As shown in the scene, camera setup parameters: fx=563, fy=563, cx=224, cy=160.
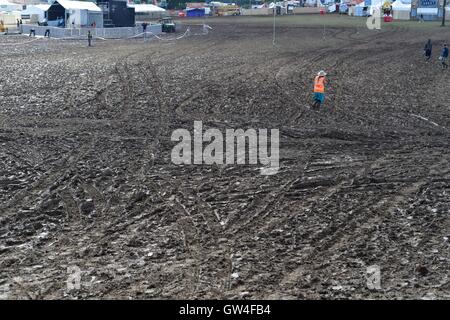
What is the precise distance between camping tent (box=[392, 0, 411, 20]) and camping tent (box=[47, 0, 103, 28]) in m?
46.7

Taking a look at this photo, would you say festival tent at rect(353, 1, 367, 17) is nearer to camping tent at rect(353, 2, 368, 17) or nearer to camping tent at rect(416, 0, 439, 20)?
camping tent at rect(353, 2, 368, 17)

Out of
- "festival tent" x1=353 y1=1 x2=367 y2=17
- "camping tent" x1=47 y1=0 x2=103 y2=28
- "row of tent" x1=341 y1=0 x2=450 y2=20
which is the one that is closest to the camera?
"camping tent" x1=47 y1=0 x2=103 y2=28

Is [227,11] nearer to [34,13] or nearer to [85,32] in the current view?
[34,13]

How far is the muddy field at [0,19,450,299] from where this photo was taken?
26.0 ft

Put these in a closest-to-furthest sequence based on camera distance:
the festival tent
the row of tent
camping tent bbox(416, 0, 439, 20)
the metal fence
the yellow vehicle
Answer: the metal fence → camping tent bbox(416, 0, 439, 20) → the row of tent → the festival tent → the yellow vehicle

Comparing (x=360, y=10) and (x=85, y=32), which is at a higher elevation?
(x=360, y=10)

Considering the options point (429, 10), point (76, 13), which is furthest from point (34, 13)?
point (429, 10)

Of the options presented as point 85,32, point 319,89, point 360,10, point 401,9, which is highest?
→ point 360,10

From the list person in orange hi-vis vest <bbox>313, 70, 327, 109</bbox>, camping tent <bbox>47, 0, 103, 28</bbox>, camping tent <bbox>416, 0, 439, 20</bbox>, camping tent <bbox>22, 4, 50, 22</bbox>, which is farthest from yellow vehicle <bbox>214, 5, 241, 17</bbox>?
person in orange hi-vis vest <bbox>313, 70, 327, 109</bbox>

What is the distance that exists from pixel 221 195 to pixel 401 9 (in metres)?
80.4

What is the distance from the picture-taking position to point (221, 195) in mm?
11195

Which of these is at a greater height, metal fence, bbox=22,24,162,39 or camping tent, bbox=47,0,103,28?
camping tent, bbox=47,0,103,28

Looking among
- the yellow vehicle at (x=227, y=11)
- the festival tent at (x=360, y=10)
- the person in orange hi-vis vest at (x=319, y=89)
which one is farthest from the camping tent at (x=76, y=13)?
the yellow vehicle at (x=227, y=11)

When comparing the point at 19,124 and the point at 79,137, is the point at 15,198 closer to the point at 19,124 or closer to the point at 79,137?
the point at 79,137
